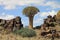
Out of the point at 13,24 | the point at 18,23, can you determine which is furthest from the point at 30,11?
the point at 13,24

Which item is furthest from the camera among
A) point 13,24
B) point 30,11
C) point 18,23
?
point 30,11

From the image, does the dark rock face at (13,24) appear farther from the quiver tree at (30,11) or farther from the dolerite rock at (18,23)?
the quiver tree at (30,11)

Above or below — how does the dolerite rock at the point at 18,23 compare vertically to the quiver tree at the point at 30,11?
below

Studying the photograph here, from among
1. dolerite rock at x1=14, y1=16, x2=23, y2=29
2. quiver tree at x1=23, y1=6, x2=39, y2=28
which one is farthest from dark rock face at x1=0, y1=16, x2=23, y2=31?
quiver tree at x1=23, y1=6, x2=39, y2=28

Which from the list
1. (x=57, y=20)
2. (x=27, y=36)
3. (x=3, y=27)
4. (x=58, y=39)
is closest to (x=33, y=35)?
(x=27, y=36)

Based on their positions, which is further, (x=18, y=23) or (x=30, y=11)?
(x=30, y=11)

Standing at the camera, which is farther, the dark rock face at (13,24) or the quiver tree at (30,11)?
the quiver tree at (30,11)

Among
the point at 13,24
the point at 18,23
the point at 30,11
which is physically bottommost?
the point at 13,24

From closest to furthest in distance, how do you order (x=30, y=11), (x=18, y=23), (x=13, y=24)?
(x=13, y=24), (x=18, y=23), (x=30, y=11)

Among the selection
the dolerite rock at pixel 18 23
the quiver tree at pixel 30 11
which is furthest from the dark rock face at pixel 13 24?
the quiver tree at pixel 30 11

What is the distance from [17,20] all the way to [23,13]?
5070 mm

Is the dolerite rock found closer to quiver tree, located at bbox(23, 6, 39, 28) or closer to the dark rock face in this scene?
the dark rock face

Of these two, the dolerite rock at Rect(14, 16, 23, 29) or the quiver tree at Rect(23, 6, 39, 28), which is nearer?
the dolerite rock at Rect(14, 16, 23, 29)

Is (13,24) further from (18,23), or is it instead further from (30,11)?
(30,11)
